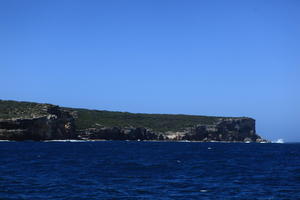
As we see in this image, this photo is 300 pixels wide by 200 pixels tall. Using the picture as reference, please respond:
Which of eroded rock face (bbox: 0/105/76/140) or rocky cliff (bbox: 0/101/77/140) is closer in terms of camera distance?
eroded rock face (bbox: 0/105/76/140)

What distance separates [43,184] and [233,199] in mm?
18191

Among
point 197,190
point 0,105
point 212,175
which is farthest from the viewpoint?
point 0,105

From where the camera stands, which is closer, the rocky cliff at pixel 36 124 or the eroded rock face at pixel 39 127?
the eroded rock face at pixel 39 127

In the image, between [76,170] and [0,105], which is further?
[0,105]

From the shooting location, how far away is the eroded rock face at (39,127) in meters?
138

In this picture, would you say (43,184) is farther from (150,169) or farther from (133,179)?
(150,169)

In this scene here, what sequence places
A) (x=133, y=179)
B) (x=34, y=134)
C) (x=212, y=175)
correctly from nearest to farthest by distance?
(x=133, y=179) → (x=212, y=175) → (x=34, y=134)

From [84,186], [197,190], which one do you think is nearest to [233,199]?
[197,190]

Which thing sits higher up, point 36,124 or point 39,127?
point 36,124

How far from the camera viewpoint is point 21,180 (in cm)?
4150

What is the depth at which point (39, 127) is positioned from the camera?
482ft

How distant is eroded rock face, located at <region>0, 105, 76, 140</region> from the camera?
138125 mm

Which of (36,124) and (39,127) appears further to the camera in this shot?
(39,127)

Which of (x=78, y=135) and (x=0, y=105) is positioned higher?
(x=0, y=105)
